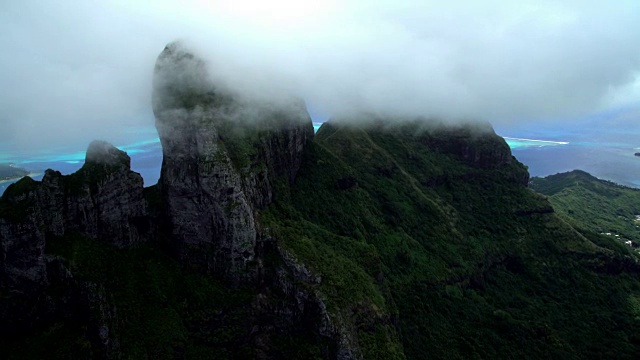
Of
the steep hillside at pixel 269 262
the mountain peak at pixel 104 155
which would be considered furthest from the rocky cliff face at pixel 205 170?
the mountain peak at pixel 104 155

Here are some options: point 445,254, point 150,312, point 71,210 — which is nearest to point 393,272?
point 445,254

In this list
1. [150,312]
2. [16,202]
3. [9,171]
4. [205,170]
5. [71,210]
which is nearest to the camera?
[16,202]

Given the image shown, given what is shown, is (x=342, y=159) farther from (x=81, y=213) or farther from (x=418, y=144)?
(x=81, y=213)

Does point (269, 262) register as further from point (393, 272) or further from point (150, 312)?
point (393, 272)

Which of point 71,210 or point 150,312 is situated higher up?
point 71,210

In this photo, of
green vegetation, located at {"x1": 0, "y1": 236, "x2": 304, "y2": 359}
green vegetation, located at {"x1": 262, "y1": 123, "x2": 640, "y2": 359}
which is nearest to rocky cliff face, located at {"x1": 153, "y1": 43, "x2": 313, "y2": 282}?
green vegetation, located at {"x1": 0, "y1": 236, "x2": 304, "y2": 359}

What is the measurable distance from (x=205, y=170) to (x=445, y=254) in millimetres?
57425

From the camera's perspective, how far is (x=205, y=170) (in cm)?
6197

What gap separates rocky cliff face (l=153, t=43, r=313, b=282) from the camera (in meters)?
62.7

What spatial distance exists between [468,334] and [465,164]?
55.9 meters

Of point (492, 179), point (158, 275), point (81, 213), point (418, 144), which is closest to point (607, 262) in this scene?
point (492, 179)

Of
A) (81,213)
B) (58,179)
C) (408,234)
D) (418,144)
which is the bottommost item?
(408,234)

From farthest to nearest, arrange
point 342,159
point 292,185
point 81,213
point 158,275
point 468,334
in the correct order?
point 342,159 → point 292,185 → point 468,334 → point 158,275 → point 81,213

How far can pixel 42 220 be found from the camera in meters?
53.7
